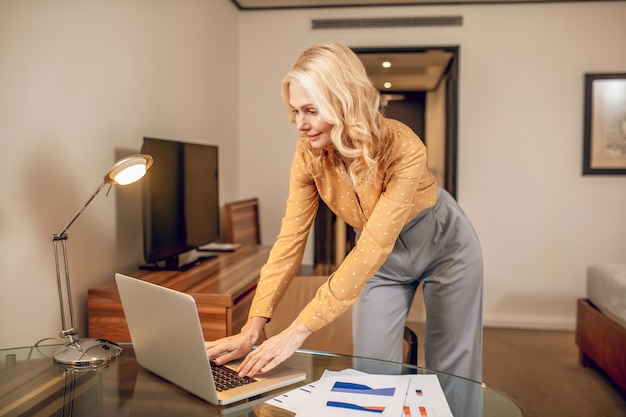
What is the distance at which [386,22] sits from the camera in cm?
458

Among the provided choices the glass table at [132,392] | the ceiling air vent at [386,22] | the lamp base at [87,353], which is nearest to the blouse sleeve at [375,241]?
the glass table at [132,392]

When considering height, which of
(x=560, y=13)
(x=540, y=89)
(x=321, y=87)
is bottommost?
(x=321, y=87)

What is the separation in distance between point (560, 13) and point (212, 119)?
268 centimetres

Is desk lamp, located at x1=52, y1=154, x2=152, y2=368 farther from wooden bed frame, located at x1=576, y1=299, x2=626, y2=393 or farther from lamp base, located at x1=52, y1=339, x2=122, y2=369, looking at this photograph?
wooden bed frame, located at x1=576, y1=299, x2=626, y2=393

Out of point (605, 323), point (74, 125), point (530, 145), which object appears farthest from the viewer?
point (530, 145)

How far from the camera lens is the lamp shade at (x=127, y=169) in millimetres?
1600

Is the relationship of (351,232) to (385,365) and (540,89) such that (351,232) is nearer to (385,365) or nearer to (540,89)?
(540,89)

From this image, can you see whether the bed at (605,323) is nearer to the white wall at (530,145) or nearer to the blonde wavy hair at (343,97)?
the white wall at (530,145)

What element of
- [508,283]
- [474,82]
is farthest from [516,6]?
[508,283]

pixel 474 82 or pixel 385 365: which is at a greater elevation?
pixel 474 82

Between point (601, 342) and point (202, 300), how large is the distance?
2.15 m

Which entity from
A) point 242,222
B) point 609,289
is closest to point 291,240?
point 609,289

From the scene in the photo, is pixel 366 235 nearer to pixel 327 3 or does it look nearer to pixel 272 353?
pixel 272 353

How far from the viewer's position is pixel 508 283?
4586 millimetres
